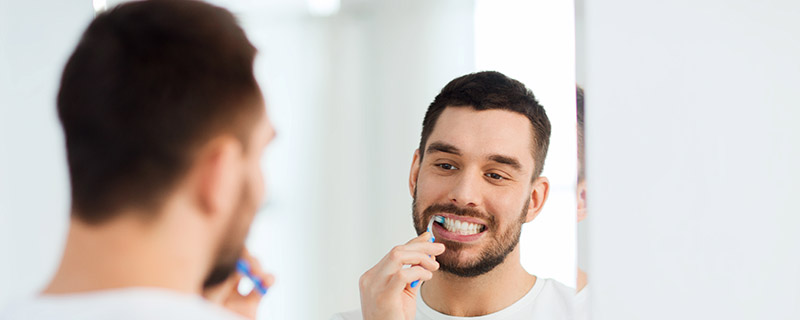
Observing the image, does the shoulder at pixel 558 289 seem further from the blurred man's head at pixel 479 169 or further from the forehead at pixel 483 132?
the forehead at pixel 483 132

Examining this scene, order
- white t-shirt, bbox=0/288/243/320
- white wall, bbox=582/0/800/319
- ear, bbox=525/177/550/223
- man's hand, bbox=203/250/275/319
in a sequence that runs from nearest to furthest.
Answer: white t-shirt, bbox=0/288/243/320
man's hand, bbox=203/250/275/319
ear, bbox=525/177/550/223
white wall, bbox=582/0/800/319

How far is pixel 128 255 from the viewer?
32.8 inches

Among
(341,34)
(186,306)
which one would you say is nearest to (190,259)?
(186,306)

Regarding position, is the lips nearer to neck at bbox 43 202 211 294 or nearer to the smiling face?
the smiling face

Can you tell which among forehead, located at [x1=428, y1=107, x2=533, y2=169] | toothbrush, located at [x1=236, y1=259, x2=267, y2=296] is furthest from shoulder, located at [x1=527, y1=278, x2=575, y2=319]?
toothbrush, located at [x1=236, y1=259, x2=267, y2=296]

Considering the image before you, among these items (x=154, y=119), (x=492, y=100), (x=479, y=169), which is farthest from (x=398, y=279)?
(x=154, y=119)

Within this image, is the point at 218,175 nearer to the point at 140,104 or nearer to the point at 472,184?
the point at 140,104

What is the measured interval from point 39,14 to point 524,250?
2.96ft

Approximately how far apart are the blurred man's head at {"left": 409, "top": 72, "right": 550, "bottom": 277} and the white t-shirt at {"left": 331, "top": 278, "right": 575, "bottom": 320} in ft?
0.25

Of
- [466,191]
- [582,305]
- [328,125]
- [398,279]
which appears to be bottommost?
[582,305]

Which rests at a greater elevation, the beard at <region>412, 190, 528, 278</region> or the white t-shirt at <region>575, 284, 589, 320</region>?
the beard at <region>412, 190, 528, 278</region>

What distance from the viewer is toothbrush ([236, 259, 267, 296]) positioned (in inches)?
Result: 41.3

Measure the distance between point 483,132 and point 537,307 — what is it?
0.32 metres

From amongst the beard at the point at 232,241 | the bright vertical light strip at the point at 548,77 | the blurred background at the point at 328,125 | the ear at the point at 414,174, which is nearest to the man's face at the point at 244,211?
the beard at the point at 232,241
